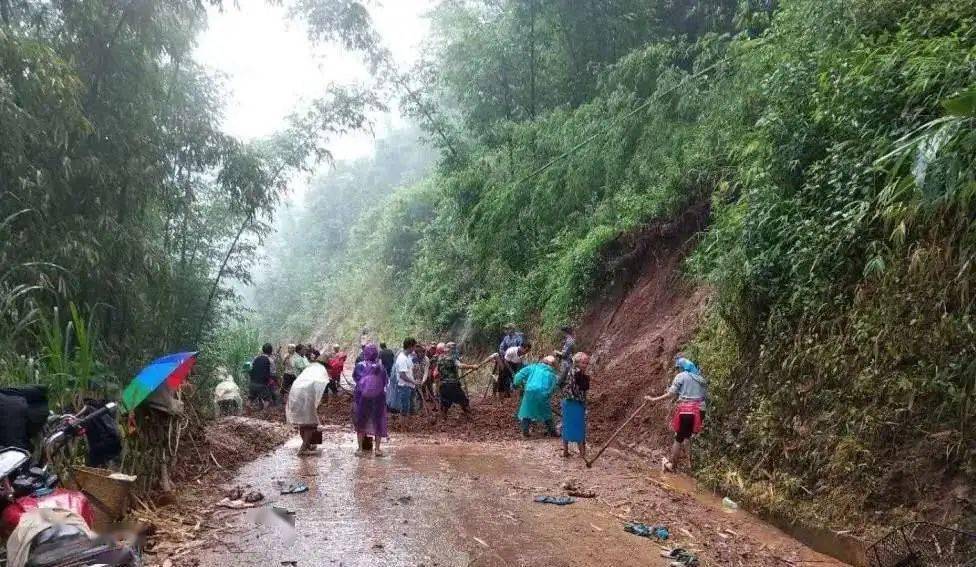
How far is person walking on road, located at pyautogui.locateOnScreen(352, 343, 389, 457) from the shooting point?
29.7 feet

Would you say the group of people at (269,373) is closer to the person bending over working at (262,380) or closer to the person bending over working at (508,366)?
the person bending over working at (262,380)

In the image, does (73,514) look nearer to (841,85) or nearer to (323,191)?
(841,85)

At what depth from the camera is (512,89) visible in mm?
19734

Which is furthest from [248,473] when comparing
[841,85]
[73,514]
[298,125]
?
[298,125]

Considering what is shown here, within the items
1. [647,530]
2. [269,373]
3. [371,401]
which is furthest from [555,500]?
[269,373]

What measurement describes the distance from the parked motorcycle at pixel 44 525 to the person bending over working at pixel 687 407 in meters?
6.20

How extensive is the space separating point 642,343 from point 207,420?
7193 mm

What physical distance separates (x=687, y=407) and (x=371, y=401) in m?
4.06

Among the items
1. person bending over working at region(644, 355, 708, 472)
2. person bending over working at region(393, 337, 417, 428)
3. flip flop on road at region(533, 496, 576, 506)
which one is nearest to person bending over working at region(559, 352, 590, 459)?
person bending over working at region(644, 355, 708, 472)

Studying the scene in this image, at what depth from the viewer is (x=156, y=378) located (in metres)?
5.88

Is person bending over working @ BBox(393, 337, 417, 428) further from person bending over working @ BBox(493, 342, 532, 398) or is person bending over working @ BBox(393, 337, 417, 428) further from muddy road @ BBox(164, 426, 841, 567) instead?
muddy road @ BBox(164, 426, 841, 567)

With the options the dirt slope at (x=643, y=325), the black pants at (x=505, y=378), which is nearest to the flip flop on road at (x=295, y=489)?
the dirt slope at (x=643, y=325)

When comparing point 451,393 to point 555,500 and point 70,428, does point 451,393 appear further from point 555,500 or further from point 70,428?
point 70,428

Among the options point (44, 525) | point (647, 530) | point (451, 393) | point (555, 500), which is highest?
point (451, 393)
